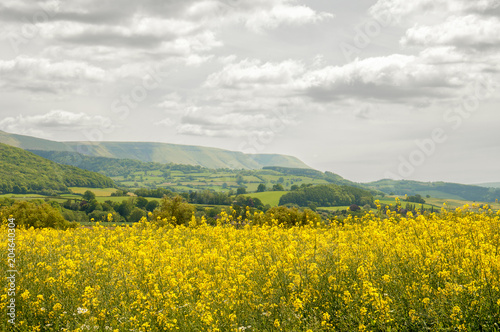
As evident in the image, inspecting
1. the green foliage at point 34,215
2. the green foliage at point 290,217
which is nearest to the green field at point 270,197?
the green foliage at point 34,215

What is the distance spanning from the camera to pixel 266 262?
859cm

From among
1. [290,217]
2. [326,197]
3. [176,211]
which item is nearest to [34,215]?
[176,211]

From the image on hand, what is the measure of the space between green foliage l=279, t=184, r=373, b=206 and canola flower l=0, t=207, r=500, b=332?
13066 centimetres

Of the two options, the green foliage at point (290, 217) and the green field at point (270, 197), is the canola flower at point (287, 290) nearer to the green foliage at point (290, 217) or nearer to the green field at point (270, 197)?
the green foliage at point (290, 217)

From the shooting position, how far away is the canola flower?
579 cm

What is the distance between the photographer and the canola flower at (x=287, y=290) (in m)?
5.79

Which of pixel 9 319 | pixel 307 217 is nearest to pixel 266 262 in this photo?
pixel 9 319

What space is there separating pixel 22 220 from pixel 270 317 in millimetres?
25331

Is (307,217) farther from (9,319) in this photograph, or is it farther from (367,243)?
(9,319)

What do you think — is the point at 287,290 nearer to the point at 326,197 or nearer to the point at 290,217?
the point at 290,217

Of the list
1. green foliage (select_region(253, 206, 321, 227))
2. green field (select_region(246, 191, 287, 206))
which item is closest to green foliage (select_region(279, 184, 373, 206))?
green field (select_region(246, 191, 287, 206))

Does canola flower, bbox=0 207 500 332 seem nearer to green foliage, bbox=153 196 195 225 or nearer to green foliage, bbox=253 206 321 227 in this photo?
green foliage, bbox=253 206 321 227

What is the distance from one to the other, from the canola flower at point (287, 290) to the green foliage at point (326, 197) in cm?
13066

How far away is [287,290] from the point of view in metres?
7.18
